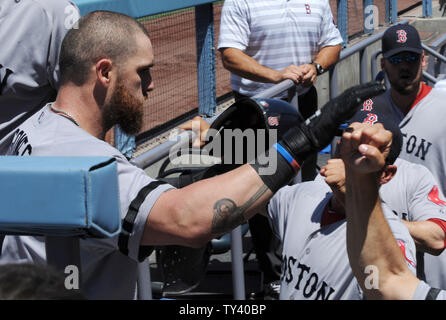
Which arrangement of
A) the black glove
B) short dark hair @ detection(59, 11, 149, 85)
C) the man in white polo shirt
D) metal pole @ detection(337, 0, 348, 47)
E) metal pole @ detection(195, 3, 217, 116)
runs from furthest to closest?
metal pole @ detection(337, 0, 348, 47)
metal pole @ detection(195, 3, 217, 116)
the man in white polo shirt
short dark hair @ detection(59, 11, 149, 85)
the black glove

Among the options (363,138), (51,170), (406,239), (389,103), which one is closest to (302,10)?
(389,103)

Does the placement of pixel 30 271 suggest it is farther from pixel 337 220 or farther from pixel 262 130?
pixel 337 220

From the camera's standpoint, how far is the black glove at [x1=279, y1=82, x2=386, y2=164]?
6.26ft

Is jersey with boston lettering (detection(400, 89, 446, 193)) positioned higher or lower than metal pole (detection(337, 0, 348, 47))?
lower

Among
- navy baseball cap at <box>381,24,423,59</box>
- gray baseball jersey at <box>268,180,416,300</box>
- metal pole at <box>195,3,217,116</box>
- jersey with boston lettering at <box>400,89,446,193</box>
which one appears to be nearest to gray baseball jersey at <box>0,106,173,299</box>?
gray baseball jersey at <box>268,180,416,300</box>

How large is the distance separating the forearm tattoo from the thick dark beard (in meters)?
0.49

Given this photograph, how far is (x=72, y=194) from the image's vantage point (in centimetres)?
139

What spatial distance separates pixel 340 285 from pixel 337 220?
0.28 m

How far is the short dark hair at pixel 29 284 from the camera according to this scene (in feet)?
3.63

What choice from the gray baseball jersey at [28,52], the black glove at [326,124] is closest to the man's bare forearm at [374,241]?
the black glove at [326,124]

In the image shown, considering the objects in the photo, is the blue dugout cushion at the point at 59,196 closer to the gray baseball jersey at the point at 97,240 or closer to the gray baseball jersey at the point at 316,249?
the gray baseball jersey at the point at 97,240

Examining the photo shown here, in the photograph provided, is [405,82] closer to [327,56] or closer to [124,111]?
[327,56]

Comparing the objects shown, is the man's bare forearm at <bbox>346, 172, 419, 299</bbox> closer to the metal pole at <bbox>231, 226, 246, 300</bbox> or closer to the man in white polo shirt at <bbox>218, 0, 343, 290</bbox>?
the metal pole at <bbox>231, 226, 246, 300</bbox>

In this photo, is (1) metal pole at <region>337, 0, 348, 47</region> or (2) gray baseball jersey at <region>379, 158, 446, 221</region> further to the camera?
(1) metal pole at <region>337, 0, 348, 47</region>
